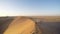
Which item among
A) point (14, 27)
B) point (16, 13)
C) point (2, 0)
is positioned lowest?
point (14, 27)

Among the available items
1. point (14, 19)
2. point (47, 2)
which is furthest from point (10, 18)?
point (47, 2)

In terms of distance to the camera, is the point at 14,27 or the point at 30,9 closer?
the point at 14,27

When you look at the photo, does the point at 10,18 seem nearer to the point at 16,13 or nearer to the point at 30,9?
the point at 16,13

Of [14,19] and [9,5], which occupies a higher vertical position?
[9,5]

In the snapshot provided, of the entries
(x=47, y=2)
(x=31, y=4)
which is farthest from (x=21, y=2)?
(x=47, y=2)

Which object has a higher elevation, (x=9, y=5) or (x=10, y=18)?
(x=9, y=5)

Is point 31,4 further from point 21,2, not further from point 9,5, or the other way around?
point 9,5
